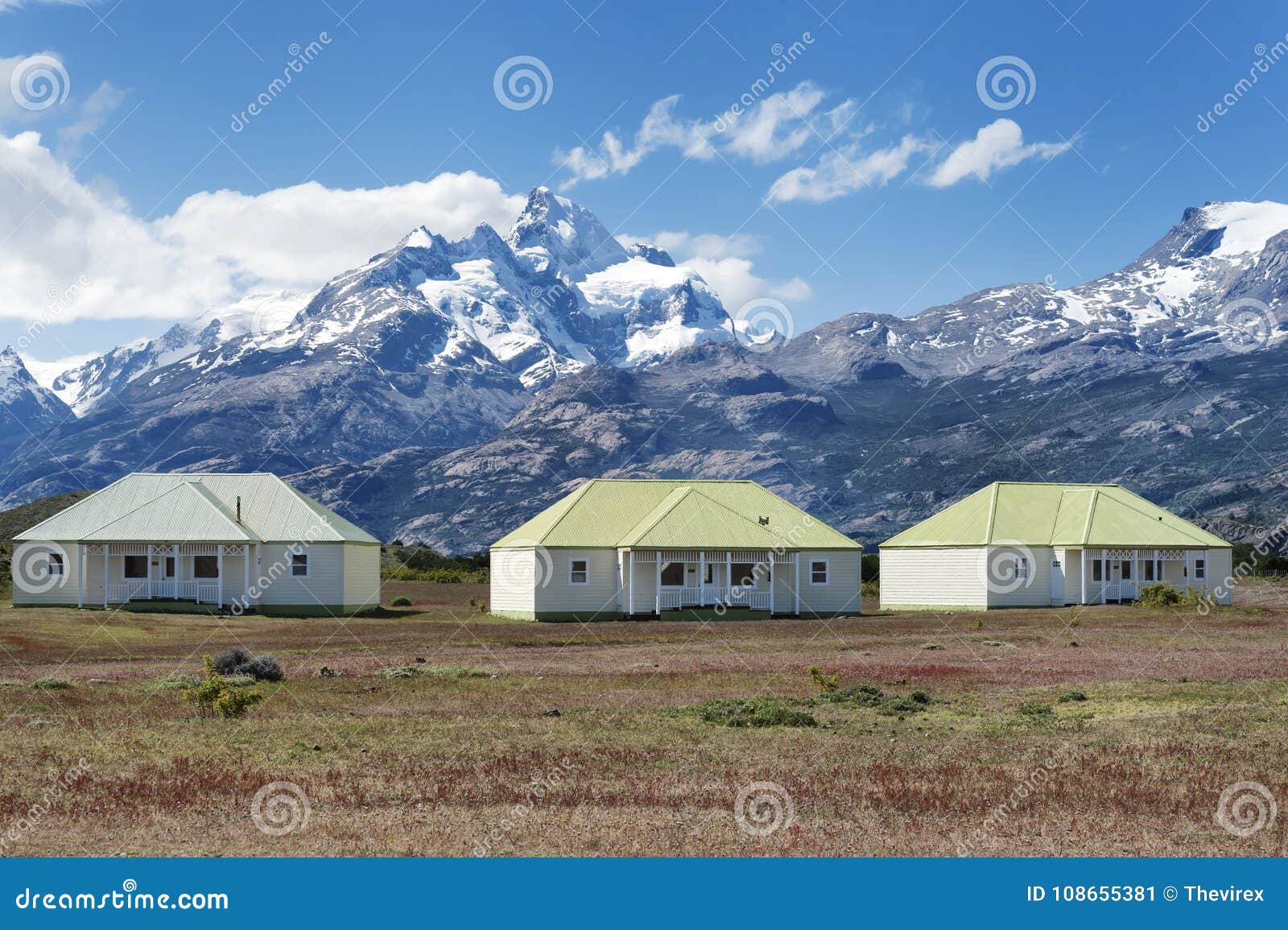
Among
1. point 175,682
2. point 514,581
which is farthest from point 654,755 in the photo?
point 514,581

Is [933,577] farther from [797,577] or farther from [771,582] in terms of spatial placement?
[771,582]

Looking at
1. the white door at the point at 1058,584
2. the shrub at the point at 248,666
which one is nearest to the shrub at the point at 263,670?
the shrub at the point at 248,666

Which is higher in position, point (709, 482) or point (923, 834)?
point (709, 482)

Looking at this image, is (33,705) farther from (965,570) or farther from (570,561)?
(965,570)

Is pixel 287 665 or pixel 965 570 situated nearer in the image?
pixel 287 665

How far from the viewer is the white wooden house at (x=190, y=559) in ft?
197

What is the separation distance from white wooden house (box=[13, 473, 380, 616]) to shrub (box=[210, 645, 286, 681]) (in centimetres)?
3066

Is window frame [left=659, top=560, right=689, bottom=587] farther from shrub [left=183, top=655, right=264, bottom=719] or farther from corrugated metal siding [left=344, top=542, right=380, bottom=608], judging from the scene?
shrub [left=183, top=655, right=264, bottom=719]

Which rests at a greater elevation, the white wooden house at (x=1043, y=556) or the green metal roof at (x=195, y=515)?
the green metal roof at (x=195, y=515)

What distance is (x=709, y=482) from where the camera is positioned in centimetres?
6675

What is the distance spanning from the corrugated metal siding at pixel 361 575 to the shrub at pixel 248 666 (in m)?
32.4

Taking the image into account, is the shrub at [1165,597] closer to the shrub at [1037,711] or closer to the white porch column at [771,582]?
the white porch column at [771,582]

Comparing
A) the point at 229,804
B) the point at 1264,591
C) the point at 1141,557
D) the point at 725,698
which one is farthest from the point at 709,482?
the point at 229,804

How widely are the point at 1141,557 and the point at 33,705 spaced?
56.7 meters
